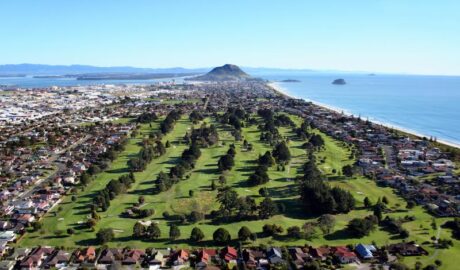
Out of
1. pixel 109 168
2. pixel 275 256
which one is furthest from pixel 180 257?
pixel 109 168

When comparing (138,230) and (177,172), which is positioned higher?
(177,172)

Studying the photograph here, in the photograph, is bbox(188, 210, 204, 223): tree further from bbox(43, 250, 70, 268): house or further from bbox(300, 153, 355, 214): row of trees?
bbox(43, 250, 70, 268): house

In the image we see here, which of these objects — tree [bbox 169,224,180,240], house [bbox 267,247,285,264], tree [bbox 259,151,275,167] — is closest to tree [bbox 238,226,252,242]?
house [bbox 267,247,285,264]

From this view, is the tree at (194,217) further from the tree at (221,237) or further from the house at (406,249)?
the house at (406,249)

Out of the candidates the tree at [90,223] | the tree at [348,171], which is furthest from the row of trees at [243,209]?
the tree at [348,171]

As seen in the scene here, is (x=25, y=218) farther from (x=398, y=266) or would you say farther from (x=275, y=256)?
(x=398, y=266)
